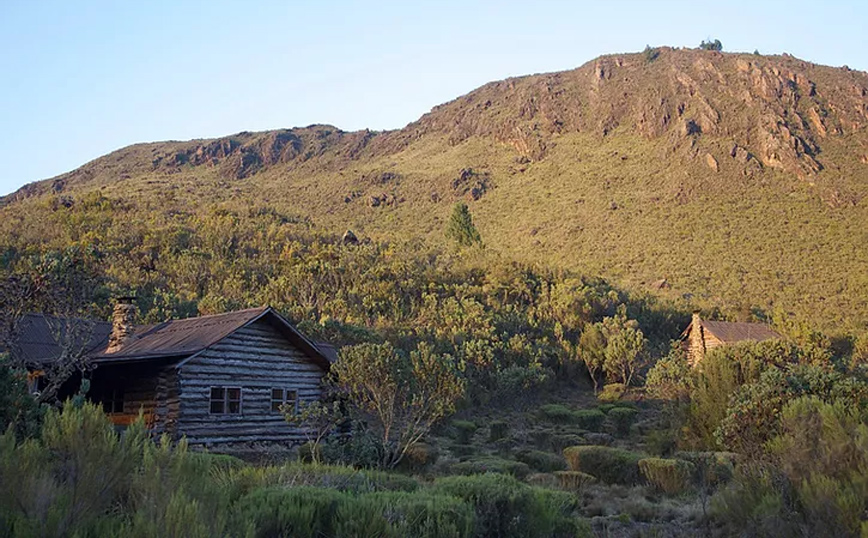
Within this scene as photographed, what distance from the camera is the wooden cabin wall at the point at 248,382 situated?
58.8 ft

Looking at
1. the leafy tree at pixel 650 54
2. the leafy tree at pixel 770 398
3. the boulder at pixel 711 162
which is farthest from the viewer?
the leafy tree at pixel 650 54

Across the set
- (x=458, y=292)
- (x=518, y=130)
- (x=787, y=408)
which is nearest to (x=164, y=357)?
(x=787, y=408)

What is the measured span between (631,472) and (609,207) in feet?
188

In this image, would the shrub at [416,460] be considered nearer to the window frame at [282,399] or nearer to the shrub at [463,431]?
the window frame at [282,399]

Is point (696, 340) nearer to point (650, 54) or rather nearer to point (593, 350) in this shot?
point (593, 350)

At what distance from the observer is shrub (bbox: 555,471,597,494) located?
47.3 ft

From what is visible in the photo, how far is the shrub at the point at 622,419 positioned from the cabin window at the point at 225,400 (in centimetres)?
1288

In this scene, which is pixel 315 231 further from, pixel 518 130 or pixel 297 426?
pixel 518 130

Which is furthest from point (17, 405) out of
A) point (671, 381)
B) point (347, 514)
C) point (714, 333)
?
point (714, 333)

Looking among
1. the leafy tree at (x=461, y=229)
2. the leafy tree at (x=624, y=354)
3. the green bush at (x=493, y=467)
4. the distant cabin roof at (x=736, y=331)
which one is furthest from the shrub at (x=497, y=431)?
the leafy tree at (x=461, y=229)

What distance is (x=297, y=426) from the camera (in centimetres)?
1933

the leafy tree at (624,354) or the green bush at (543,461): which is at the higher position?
the leafy tree at (624,354)

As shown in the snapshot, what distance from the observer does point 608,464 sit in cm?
1597

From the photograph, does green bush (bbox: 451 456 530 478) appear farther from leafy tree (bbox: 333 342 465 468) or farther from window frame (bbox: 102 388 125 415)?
window frame (bbox: 102 388 125 415)
